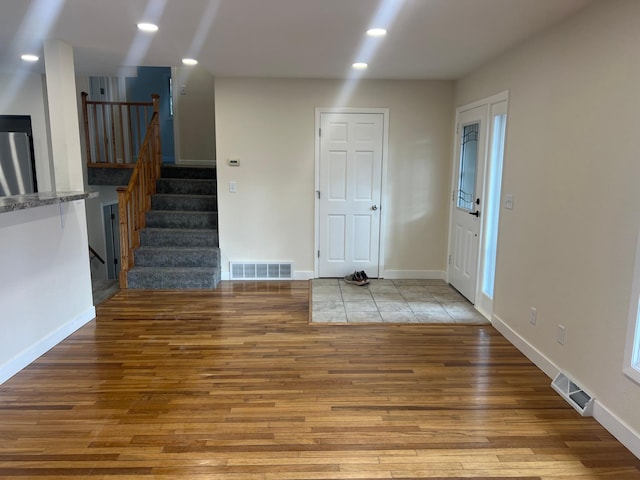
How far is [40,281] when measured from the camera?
3307 mm

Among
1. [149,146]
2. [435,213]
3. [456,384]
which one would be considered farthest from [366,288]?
[149,146]

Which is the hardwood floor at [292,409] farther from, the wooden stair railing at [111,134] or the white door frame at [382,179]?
the wooden stair railing at [111,134]

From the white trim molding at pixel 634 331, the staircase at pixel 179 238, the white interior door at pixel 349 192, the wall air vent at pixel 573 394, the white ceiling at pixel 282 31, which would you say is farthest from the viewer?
the white interior door at pixel 349 192

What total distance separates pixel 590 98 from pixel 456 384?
2.02m

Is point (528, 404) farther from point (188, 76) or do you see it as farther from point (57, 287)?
point (188, 76)

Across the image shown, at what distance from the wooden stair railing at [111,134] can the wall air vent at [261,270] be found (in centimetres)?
229

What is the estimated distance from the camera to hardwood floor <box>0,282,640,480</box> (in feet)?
6.97

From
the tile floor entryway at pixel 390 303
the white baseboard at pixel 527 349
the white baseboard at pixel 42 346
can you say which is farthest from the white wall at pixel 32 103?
the white baseboard at pixel 527 349

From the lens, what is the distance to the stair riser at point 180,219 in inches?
221

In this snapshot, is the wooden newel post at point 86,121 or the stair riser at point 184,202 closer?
the stair riser at point 184,202

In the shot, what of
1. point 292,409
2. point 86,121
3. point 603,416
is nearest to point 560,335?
point 603,416

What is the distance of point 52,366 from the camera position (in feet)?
10.3

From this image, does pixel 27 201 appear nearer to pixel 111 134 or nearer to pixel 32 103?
pixel 32 103

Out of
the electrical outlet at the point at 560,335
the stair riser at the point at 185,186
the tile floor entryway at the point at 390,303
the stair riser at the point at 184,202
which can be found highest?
the stair riser at the point at 185,186
